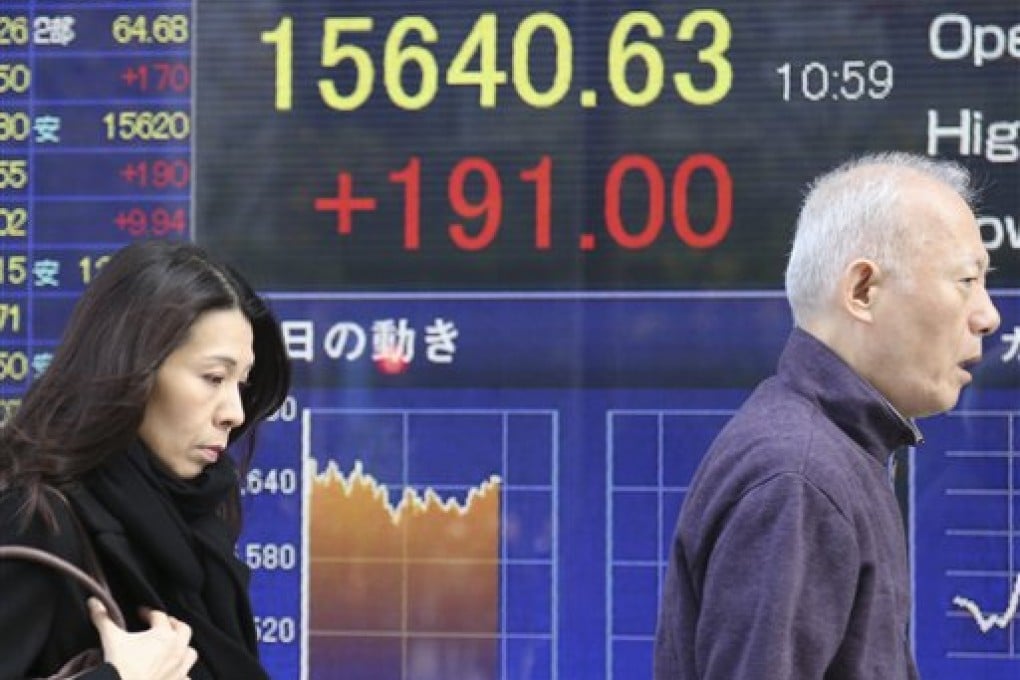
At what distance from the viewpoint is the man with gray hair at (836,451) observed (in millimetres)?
2586

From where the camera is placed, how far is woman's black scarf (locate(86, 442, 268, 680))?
296 cm

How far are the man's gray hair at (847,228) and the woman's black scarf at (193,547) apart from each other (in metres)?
0.95

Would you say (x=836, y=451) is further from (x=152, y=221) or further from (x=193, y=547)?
(x=152, y=221)

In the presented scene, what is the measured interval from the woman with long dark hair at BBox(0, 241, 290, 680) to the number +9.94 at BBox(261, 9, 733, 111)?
6.77ft

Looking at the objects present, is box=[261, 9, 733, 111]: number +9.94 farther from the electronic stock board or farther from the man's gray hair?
the man's gray hair

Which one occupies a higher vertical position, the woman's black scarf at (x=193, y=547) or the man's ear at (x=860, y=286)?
the man's ear at (x=860, y=286)

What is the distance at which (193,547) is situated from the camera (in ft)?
10.1

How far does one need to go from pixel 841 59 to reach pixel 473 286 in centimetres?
107

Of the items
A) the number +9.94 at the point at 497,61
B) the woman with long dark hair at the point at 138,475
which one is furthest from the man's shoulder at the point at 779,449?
the number +9.94 at the point at 497,61

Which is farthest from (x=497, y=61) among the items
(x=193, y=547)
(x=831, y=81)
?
(x=193, y=547)

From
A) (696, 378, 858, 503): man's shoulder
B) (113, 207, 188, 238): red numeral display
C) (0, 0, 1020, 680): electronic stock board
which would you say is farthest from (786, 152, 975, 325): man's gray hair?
(113, 207, 188, 238): red numeral display

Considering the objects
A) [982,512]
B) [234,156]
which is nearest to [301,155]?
[234,156]

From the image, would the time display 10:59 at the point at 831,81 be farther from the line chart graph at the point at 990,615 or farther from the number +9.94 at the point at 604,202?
the line chart graph at the point at 990,615

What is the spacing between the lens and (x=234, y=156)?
17.2 ft
